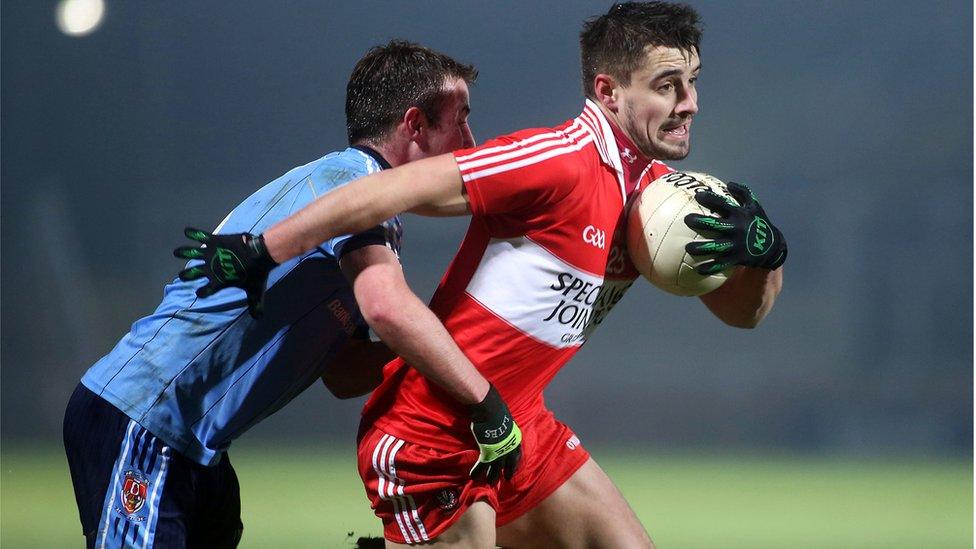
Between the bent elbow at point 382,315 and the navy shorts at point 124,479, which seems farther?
the navy shorts at point 124,479

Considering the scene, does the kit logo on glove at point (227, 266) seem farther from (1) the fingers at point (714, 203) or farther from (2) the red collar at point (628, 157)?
(1) the fingers at point (714, 203)

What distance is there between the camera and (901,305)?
5746 millimetres

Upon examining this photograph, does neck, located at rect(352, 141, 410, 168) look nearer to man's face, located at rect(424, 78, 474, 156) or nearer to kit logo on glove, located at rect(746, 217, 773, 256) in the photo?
man's face, located at rect(424, 78, 474, 156)

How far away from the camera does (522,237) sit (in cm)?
221

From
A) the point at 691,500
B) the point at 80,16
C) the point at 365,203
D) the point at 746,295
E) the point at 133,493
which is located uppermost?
the point at 80,16

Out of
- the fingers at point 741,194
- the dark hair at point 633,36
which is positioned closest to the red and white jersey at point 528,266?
the dark hair at point 633,36

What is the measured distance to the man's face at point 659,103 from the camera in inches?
92.4

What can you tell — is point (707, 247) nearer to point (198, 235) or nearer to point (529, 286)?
point (529, 286)

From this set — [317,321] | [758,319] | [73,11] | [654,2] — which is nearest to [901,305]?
[758,319]

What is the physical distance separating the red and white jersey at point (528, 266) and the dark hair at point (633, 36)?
113mm

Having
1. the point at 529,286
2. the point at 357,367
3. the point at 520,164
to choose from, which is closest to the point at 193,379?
the point at 357,367

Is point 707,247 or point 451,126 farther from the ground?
point 451,126

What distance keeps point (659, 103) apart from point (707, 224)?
301 mm

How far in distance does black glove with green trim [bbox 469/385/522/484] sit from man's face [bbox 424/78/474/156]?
25.9 inches
